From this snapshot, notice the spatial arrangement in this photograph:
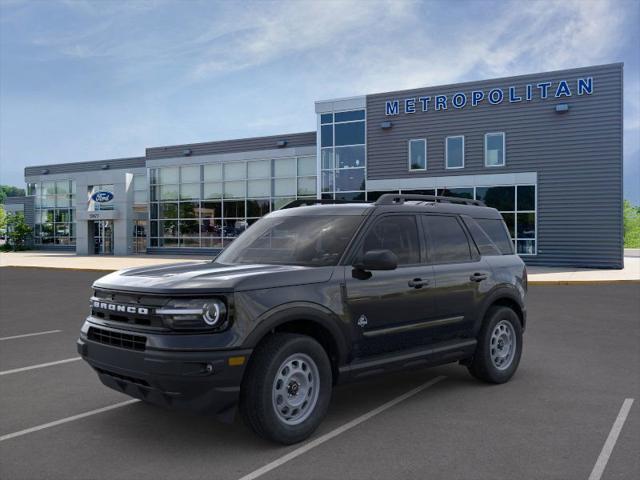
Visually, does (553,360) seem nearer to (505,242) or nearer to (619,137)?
(505,242)

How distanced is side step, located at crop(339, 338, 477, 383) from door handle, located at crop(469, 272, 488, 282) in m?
0.60

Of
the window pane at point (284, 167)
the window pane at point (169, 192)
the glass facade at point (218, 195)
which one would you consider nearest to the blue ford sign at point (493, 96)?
the glass facade at point (218, 195)

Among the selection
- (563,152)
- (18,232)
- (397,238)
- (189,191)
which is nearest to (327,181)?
(563,152)

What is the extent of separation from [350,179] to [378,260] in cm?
2551

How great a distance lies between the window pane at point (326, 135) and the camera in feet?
99.2

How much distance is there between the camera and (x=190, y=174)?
38.1m

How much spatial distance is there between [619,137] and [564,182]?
2.69 meters

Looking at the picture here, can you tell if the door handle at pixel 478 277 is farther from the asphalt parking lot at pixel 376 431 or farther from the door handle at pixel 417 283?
the asphalt parking lot at pixel 376 431

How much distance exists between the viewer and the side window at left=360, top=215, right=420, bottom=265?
5293 mm

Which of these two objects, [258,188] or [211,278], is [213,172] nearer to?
[258,188]

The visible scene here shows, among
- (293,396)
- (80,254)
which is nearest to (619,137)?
(293,396)

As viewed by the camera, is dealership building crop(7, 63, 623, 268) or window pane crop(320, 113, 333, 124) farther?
window pane crop(320, 113, 333, 124)

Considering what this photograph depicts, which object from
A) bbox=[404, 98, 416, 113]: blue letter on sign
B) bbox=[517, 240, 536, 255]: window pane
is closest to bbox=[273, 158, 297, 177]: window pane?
bbox=[404, 98, 416, 113]: blue letter on sign

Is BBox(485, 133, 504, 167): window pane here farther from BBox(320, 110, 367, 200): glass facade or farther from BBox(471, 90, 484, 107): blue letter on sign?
BBox(320, 110, 367, 200): glass facade
